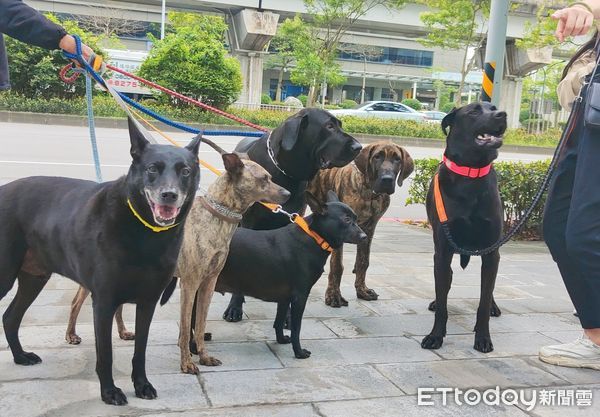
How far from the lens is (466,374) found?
3844mm

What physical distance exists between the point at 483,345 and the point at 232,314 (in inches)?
74.7

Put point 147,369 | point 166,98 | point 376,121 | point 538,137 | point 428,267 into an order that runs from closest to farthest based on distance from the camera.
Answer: point 147,369
point 428,267
point 166,98
point 376,121
point 538,137

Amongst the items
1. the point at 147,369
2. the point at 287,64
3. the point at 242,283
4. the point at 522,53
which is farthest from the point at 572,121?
the point at 287,64

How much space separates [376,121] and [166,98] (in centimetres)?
972

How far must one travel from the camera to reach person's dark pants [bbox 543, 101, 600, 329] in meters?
3.44

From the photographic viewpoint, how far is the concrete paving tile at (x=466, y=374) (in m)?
3.67

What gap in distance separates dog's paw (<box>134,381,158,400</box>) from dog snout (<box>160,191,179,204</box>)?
109 centimetres

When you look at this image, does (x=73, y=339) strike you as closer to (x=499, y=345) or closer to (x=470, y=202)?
(x=470, y=202)

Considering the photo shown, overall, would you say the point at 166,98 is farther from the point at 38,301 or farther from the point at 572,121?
the point at 572,121

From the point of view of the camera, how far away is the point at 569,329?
4938mm

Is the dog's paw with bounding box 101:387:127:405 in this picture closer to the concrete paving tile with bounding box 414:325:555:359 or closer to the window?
the concrete paving tile with bounding box 414:325:555:359

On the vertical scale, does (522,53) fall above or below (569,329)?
above

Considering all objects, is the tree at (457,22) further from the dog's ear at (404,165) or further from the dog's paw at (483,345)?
the dog's paw at (483,345)

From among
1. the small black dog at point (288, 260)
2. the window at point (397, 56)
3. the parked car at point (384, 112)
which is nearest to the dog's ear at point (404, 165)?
the small black dog at point (288, 260)
